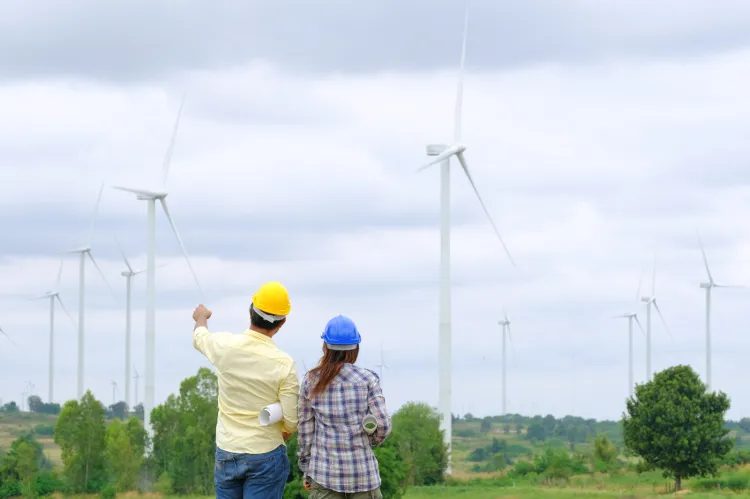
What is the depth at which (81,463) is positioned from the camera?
101 m

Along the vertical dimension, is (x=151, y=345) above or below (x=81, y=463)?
above

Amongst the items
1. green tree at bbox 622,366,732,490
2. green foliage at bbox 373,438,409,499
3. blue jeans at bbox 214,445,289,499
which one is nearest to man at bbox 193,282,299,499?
blue jeans at bbox 214,445,289,499

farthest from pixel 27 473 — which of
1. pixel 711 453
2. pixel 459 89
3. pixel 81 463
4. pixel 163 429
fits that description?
pixel 711 453

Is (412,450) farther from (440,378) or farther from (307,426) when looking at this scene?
(307,426)

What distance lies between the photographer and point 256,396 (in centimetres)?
1165

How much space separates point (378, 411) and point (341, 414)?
34 cm

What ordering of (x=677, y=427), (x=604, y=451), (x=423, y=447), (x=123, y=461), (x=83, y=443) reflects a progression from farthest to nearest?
1. (x=604, y=451)
2. (x=83, y=443)
3. (x=123, y=461)
4. (x=423, y=447)
5. (x=677, y=427)

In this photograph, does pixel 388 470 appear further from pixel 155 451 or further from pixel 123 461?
pixel 155 451

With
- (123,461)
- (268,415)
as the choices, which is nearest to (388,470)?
(268,415)

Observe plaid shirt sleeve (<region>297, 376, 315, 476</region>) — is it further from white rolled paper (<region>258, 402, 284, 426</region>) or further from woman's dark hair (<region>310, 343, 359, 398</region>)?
white rolled paper (<region>258, 402, 284, 426</region>)

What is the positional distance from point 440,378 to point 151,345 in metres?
24.6

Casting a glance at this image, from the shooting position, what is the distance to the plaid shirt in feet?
37.3

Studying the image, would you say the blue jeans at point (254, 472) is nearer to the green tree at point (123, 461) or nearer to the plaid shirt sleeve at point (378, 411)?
the plaid shirt sleeve at point (378, 411)

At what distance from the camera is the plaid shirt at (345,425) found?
11.4m
